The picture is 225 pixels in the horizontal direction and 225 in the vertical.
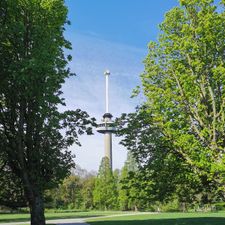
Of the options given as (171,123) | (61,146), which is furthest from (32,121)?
(171,123)

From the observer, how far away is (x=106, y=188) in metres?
83.0

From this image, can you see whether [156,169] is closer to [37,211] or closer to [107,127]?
[37,211]

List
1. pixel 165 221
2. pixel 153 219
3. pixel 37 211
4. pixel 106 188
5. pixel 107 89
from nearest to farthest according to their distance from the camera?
pixel 37 211, pixel 165 221, pixel 153 219, pixel 106 188, pixel 107 89

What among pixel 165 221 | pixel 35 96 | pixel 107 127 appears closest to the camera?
pixel 35 96

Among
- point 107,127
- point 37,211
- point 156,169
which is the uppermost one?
point 107,127

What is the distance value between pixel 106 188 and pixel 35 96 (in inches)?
2760

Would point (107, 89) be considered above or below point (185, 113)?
above

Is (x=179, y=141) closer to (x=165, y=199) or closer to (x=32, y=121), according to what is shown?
(x=165, y=199)

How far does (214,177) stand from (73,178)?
8707 centimetres

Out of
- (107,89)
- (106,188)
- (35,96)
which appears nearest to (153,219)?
(35,96)

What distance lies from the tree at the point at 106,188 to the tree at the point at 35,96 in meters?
63.7

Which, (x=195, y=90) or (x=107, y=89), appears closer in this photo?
(x=195, y=90)

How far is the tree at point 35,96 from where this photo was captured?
14.0 metres

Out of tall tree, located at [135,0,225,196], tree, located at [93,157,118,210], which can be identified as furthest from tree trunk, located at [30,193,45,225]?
tree, located at [93,157,118,210]
